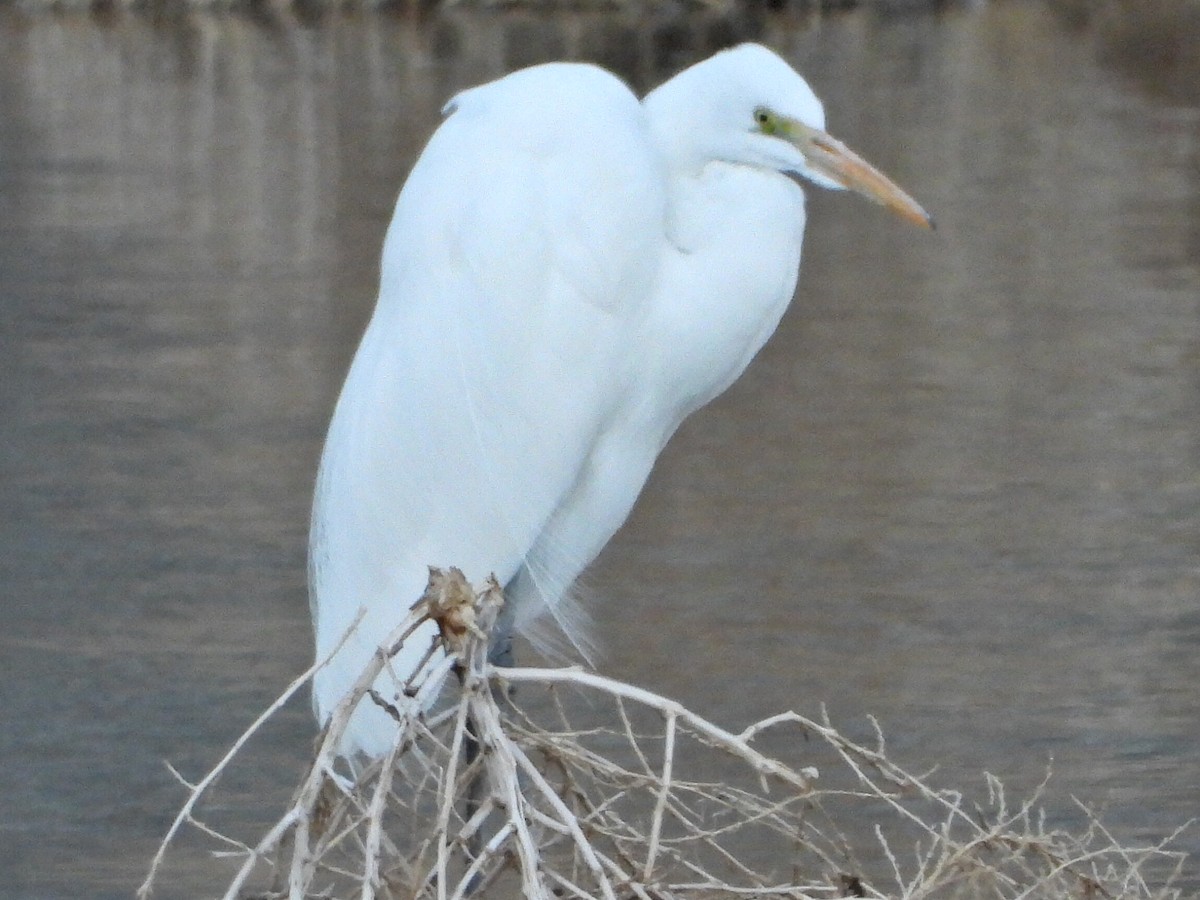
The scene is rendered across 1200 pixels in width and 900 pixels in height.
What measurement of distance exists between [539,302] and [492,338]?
0.26 ft

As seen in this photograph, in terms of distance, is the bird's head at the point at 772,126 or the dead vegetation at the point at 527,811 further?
the bird's head at the point at 772,126

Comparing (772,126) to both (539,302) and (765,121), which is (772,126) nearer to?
(765,121)

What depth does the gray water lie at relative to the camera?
3.88 metres

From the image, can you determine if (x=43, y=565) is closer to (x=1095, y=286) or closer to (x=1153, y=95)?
(x=1095, y=286)

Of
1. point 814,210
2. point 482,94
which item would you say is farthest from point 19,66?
point 482,94

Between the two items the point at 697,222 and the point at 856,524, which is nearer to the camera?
the point at 697,222

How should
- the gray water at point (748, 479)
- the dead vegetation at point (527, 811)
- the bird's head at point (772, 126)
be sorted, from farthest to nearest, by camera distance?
the gray water at point (748, 479) → the bird's head at point (772, 126) → the dead vegetation at point (527, 811)

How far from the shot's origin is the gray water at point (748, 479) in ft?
12.7

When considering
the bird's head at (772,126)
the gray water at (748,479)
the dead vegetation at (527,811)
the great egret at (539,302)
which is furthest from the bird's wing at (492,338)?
the gray water at (748,479)

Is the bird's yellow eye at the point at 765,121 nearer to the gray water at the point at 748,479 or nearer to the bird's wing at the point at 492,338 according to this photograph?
the bird's wing at the point at 492,338

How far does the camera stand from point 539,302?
3197mm

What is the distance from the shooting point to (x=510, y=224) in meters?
3.15

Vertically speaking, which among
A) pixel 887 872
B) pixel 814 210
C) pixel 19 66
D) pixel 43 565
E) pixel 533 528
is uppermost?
pixel 533 528

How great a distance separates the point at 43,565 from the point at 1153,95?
26.1 ft
